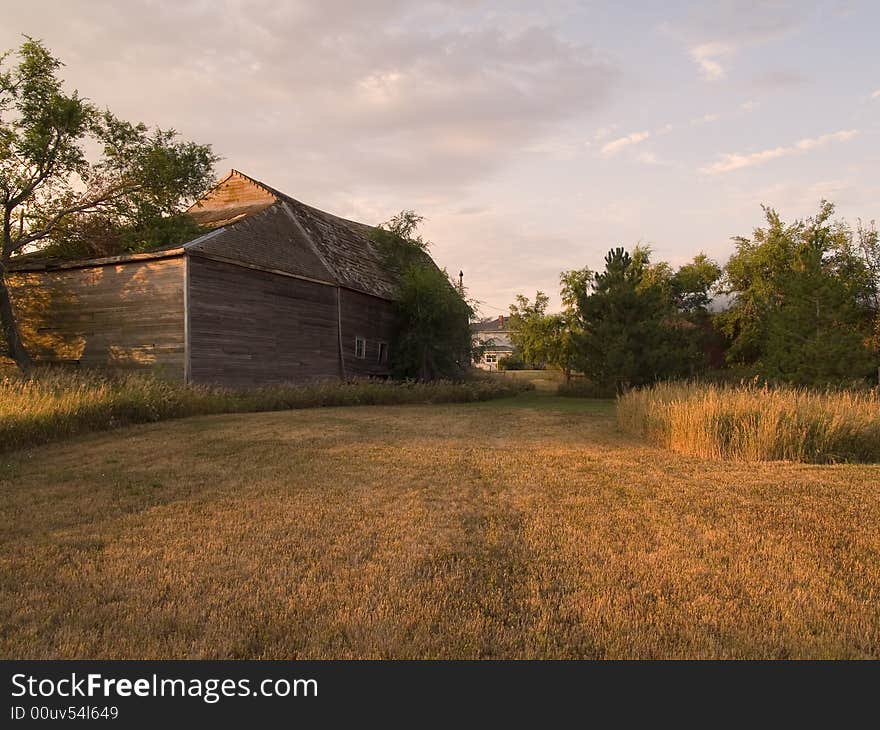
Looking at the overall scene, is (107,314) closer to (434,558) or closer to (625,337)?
(434,558)

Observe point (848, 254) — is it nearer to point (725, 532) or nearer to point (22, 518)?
point (725, 532)

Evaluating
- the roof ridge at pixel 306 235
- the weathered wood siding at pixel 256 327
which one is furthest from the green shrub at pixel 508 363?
the weathered wood siding at pixel 256 327

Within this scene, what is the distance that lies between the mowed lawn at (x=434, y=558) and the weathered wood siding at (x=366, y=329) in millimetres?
14430

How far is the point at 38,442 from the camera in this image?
927 centimetres

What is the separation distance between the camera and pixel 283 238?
2102cm

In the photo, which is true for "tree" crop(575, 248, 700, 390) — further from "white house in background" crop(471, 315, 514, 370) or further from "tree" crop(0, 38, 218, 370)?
"white house in background" crop(471, 315, 514, 370)

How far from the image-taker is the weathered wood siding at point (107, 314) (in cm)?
1642

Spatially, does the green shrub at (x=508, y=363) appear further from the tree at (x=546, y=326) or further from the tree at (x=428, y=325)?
the tree at (x=428, y=325)

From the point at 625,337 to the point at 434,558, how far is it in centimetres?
2047

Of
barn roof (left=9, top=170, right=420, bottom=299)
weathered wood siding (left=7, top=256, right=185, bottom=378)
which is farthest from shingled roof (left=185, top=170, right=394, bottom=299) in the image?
weathered wood siding (left=7, top=256, right=185, bottom=378)

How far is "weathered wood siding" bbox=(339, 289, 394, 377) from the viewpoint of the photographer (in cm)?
2223

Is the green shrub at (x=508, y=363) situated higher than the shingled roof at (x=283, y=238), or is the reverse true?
the shingled roof at (x=283, y=238)
